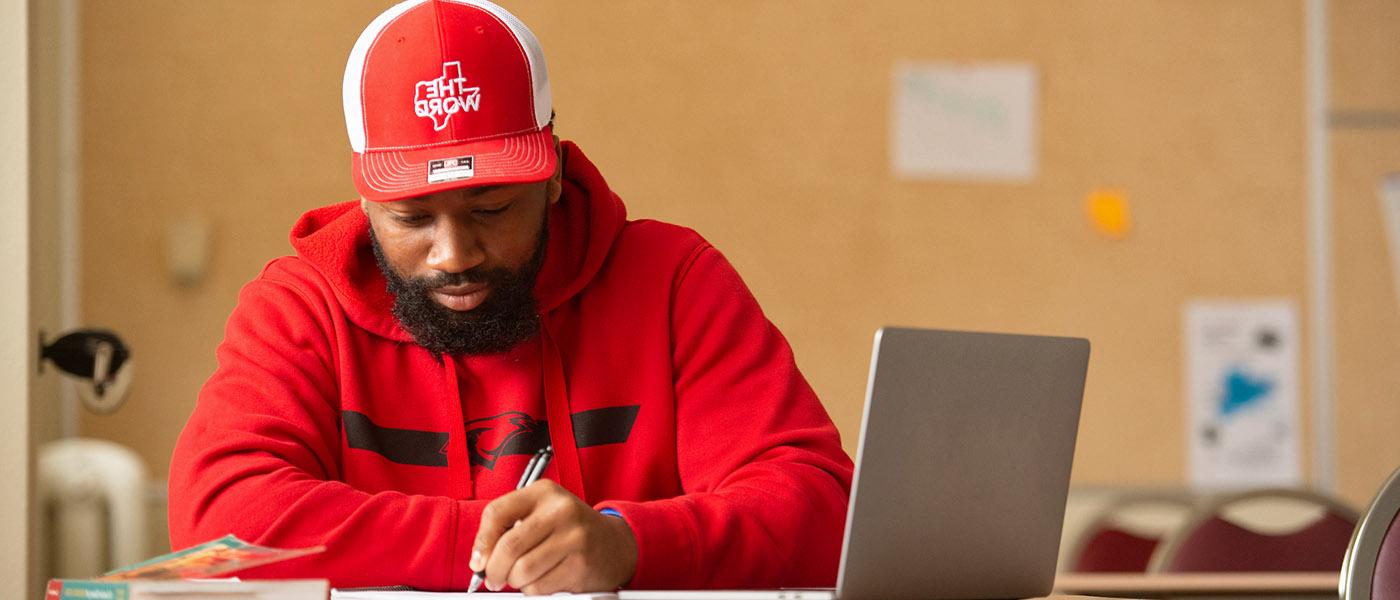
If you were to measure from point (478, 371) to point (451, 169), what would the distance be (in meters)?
0.25

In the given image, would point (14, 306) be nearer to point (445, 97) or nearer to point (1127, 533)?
point (445, 97)

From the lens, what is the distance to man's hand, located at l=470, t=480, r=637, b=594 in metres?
1.16

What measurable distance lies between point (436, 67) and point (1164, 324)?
3.21 m

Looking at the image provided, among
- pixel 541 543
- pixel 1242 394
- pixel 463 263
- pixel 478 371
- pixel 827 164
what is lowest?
pixel 1242 394

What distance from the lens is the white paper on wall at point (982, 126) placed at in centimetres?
427

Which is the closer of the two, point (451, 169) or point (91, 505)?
point (451, 169)

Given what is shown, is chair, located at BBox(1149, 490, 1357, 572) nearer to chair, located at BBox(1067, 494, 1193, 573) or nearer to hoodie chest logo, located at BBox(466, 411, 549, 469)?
chair, located at BBox(1067, 494, 1193, 573)

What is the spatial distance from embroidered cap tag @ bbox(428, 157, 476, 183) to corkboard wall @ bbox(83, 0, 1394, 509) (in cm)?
259

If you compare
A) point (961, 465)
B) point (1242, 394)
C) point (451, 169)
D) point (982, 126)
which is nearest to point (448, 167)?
point (451, 169)

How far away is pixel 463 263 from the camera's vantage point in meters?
1.50

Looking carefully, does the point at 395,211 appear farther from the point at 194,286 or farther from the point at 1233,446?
the point at 1233,446

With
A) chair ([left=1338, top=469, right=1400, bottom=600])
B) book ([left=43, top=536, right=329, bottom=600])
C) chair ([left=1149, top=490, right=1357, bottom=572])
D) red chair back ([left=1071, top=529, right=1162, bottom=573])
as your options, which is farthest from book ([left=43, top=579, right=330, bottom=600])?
red chair back ([left=1071, top=529, right=1162, bottom=573])

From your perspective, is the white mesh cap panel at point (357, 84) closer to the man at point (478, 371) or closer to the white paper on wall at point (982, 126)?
the man at point (478, 371)

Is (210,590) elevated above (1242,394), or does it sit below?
above
